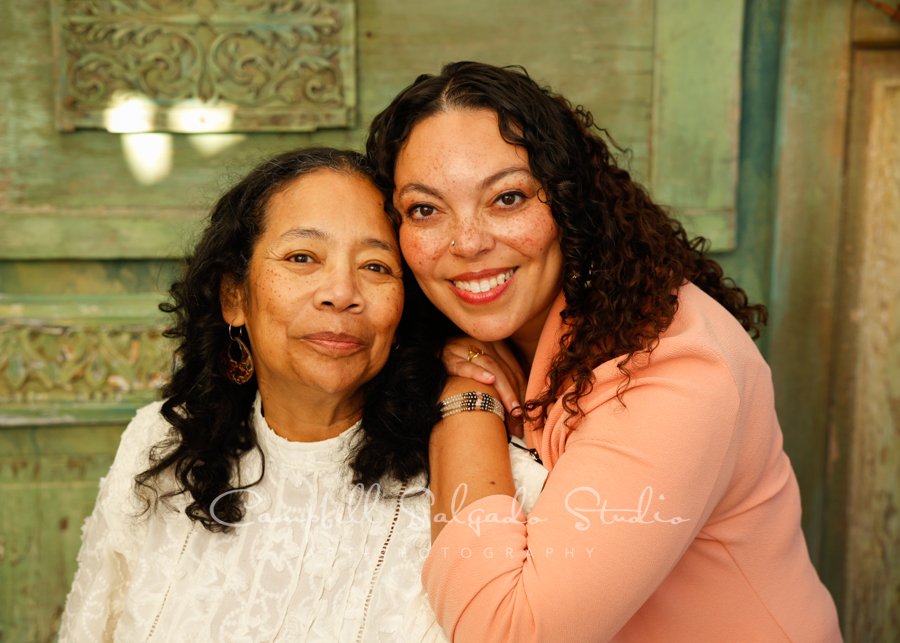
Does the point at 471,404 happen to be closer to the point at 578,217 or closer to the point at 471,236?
the point at 471,236

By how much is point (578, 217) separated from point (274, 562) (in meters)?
1.10

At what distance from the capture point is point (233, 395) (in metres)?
2.22

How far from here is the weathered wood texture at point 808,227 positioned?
9.41 ft

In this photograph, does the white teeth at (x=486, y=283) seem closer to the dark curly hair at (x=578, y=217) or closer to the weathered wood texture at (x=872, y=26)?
the dark curly hair at (x=578, y=217)

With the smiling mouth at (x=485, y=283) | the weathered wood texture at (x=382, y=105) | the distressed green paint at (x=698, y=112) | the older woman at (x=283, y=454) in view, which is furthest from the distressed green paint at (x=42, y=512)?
the distressed green paint at (x=698, y=112)

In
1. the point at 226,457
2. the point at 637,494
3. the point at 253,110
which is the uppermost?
the point at 253,110

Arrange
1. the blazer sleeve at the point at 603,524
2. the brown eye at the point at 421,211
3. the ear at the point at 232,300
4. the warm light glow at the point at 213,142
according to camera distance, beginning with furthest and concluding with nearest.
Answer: the warm light glow at the point at 213,142, the ear at the point at 232,300, the brown eye at the point at 421,211, the blazer sleeve at the point at 603,524

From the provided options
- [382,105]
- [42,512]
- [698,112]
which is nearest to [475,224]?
[382,105]

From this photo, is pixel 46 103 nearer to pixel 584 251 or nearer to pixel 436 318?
pixel 436 318

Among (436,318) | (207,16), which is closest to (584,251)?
(436,318)

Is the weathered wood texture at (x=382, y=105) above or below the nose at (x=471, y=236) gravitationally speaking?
above

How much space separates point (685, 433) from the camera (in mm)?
1635

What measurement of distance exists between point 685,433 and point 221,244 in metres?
1.22

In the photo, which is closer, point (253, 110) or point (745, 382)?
point (745, 382)
